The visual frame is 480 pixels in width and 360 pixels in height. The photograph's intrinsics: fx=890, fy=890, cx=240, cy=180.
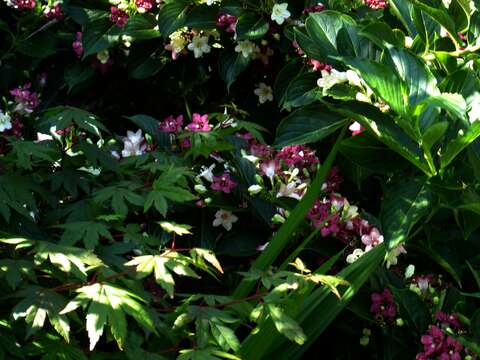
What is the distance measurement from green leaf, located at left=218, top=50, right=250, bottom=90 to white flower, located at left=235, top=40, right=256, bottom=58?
0.02m

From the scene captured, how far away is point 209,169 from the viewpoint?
234cm

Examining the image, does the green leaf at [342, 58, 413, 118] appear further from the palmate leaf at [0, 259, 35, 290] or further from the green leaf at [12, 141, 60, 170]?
the palmate leaf at [0, 259, 35, 290]

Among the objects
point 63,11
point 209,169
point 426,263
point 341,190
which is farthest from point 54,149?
point 63,11

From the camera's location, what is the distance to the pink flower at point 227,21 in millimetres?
2805

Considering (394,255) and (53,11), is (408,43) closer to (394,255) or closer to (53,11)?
(394,255)

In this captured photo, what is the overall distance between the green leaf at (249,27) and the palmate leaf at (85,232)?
1099 millimetres

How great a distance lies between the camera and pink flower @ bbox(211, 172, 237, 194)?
2309 millimetres

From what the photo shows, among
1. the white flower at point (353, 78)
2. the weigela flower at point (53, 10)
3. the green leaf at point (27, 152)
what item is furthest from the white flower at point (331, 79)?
the weigela flower at point (53, 10)

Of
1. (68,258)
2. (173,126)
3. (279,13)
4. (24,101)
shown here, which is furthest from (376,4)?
(68,258)

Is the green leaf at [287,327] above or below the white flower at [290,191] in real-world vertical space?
above

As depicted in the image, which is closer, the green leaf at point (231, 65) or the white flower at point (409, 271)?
the white flower at point (409, 271)

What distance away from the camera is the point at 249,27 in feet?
8.87

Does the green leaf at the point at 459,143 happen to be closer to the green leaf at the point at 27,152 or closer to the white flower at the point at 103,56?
the green leaf at the point at 27,152

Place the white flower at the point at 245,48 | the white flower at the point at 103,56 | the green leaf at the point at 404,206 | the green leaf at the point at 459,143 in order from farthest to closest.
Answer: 1. the white flower at the point at 103,56
2. the white flower at the point at 245,48
3. the green leaf at the point at 404,206
4. the green leaf at the point at 459,143
